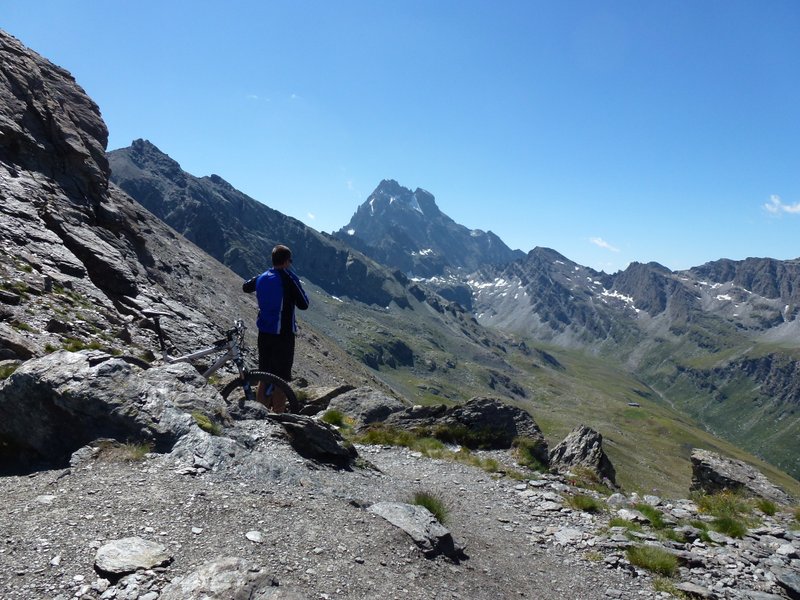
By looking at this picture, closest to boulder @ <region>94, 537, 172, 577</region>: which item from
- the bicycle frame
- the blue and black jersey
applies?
the bicycle frame

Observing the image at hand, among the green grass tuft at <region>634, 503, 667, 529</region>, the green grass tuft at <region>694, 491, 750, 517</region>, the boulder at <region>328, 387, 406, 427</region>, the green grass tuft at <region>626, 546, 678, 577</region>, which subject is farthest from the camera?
the boulder at <region>328, 387, 406, 427</region>

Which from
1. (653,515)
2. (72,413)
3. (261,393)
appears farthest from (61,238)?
(653,515)

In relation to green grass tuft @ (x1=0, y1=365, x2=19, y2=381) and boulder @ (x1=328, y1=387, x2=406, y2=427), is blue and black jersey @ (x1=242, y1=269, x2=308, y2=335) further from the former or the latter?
boulder @ (x1=328, y1=387, x2=406, y2=427)

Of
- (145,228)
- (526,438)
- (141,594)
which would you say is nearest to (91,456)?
(141,594)

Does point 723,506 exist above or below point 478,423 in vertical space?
above

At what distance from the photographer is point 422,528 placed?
952 cm

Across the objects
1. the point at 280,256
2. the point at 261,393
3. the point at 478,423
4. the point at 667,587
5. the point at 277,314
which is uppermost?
the point at 280,256

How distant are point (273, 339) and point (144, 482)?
6747 millimetres

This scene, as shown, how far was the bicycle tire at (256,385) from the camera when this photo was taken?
47.7 feet

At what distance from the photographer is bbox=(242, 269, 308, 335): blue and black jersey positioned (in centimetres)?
1485

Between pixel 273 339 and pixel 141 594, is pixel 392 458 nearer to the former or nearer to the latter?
pixel 273 339

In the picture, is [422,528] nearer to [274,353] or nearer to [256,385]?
[256,385]

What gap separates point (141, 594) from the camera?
20.5 ft

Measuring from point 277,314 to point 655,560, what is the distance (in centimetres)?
1090
